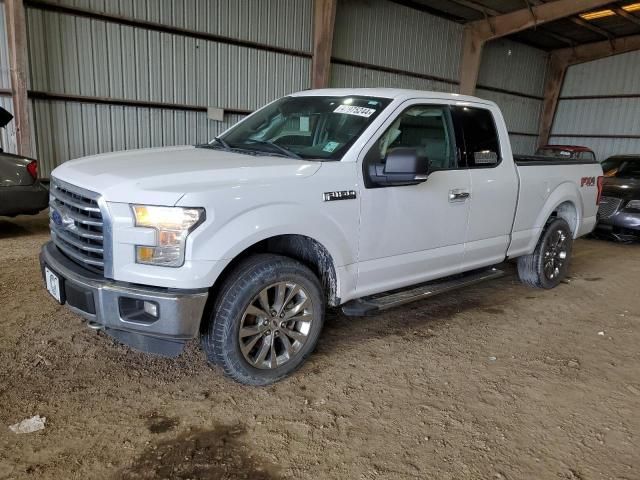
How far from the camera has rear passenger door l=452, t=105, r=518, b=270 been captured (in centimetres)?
412

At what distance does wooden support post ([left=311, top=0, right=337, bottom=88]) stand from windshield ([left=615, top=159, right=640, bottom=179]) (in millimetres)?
6501

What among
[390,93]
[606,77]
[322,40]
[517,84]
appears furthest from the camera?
[517,84]

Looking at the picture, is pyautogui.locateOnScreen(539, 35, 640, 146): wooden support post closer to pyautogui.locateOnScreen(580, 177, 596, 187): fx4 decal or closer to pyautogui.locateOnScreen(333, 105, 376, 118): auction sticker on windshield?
pyautogui.locateOnScreen(580, 177, 596, 187): fx4 decal

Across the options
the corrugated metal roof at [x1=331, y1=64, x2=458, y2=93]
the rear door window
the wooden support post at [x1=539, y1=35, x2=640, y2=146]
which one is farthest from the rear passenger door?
the wooden support post at [x1=539, y1=35, x2=640, y2=146]

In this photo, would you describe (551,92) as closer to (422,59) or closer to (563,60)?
(563,60)

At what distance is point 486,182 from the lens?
4.17 m

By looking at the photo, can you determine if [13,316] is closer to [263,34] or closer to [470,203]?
[470,203]

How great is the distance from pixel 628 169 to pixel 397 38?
751 cm

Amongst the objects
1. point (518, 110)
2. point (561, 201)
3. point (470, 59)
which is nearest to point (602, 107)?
point (518, 110)

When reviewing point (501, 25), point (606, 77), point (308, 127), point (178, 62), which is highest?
point (501, 25)

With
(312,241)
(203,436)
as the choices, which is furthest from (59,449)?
(312,241)

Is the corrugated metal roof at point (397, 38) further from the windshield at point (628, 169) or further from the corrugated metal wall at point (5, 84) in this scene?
the corrugated metal wall at point (5, 84)

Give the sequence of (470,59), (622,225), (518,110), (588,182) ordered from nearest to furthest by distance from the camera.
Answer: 1. (588,182)
2. (622,225)
3. (470,59)
4. (518,110)

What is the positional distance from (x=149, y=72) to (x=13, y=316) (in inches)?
281
